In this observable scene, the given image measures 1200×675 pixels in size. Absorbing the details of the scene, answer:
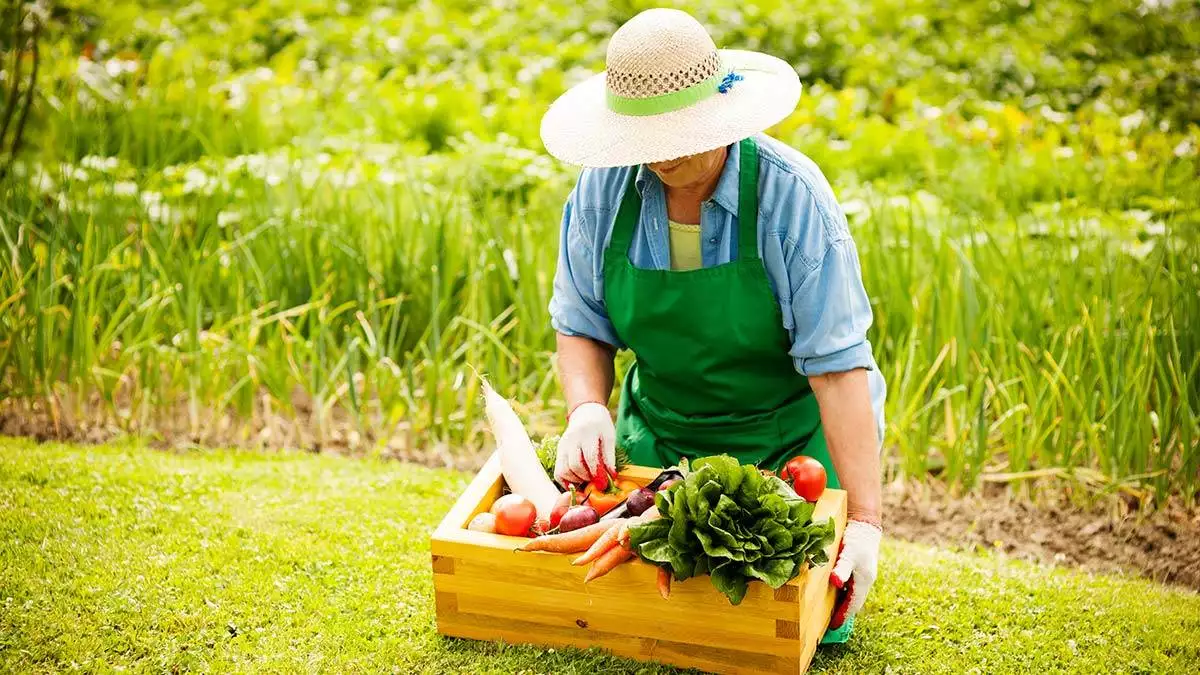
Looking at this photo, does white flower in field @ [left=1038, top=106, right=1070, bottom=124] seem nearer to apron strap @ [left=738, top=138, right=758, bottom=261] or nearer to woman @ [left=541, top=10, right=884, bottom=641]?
woman @ [left=541, top=10, right=884, bottom=641]

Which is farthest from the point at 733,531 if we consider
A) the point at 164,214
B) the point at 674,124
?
the point at 164,214

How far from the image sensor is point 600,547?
235 cm

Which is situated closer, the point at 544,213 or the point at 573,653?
the point at 573,653

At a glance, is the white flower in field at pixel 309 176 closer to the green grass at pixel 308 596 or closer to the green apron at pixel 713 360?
the green grass at pixel 308 596

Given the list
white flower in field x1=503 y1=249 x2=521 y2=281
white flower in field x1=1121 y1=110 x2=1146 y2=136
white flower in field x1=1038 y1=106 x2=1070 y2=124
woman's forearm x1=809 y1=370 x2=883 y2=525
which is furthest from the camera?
white flower in field x1=1038 y1=106 x2=1070 y2=124

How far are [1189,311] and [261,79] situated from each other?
4.53 metres

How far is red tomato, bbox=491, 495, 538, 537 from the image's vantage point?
2543mm

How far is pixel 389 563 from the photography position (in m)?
3.00

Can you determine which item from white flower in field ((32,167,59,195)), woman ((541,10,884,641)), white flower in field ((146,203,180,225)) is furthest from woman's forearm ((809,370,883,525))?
white flower in field ((32,167,59,195))

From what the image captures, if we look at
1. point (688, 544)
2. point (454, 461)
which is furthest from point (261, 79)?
point (688, 544)

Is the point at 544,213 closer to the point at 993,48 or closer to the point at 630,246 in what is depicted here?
the point at 630,246

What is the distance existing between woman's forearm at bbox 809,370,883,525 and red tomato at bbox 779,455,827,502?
0.04 metres

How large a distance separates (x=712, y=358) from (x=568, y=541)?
502mm

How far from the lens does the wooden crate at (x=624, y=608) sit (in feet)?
7.75
